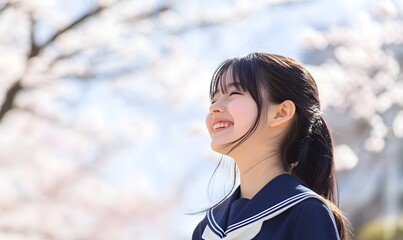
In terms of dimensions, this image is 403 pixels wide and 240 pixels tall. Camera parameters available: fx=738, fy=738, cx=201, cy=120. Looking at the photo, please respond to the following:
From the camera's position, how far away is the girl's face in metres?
1.59

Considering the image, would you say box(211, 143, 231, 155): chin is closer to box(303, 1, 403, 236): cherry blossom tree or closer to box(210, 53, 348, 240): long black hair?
box(210, 53, 348, 240): long black hair

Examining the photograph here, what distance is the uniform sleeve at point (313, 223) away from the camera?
144cm

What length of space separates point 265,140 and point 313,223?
0.80 ft

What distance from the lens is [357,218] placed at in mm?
11648

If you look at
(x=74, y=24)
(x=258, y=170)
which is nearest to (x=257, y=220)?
(x=258, y=170)

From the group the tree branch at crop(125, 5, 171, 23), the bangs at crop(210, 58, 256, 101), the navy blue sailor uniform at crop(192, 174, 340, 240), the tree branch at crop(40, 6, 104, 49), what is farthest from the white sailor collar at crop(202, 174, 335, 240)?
the tree branch at crop(125, 5, 171, 23)

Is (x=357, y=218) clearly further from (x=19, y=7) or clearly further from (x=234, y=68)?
(x=234, y=68)

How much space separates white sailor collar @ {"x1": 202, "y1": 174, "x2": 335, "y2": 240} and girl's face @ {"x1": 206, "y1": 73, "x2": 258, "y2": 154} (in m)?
0.13

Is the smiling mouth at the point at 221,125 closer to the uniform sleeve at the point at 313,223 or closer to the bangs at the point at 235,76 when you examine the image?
the bangs at the point at 235,76

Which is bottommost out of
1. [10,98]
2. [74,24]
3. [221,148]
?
[221,148]

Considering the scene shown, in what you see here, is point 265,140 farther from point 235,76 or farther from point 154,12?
point 154,12

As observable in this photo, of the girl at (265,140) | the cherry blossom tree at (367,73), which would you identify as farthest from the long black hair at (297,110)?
the cherry blossom tree at (367,73)

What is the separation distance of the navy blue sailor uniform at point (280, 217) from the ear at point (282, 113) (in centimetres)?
12

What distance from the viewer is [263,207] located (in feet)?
5.01
